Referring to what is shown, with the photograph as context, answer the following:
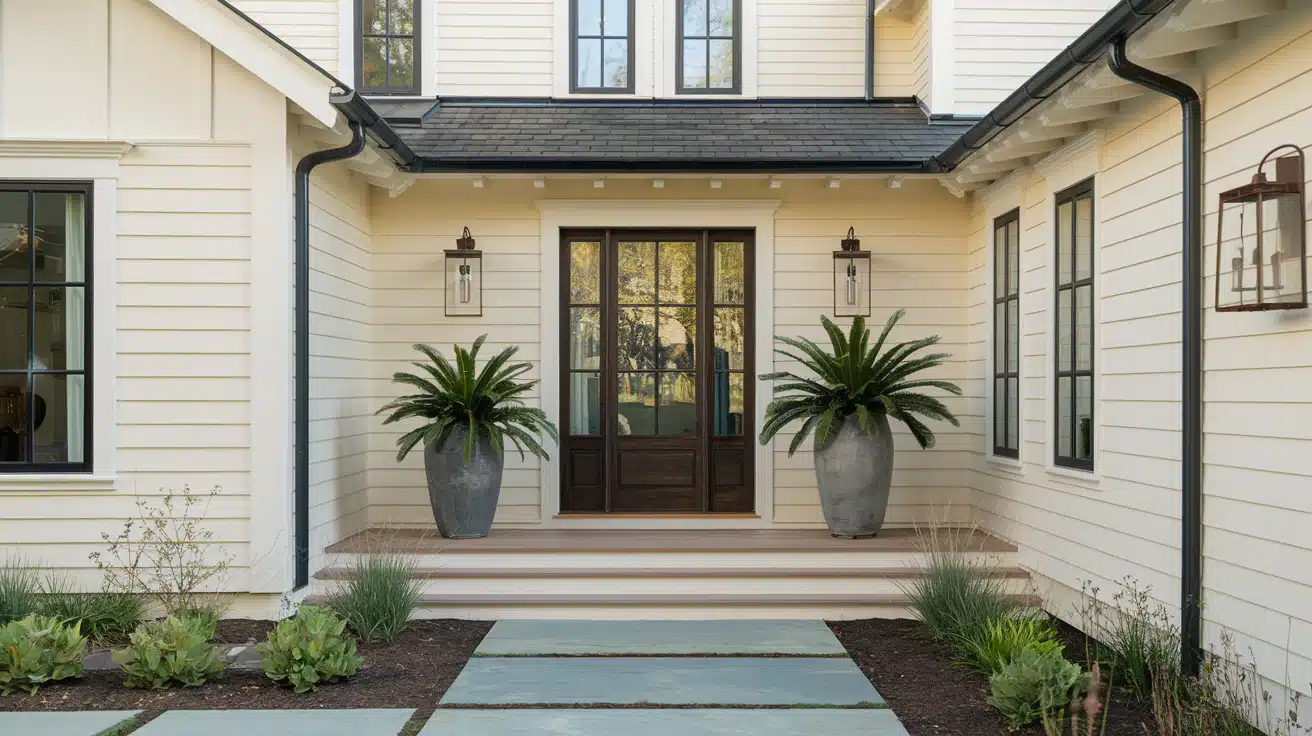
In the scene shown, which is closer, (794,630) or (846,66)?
(794,630)

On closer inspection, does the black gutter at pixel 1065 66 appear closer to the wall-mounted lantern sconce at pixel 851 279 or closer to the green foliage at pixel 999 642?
Result: the wall-mounted lantern sconce at pixel 851 279

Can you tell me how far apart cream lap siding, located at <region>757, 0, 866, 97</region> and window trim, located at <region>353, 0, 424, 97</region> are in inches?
103

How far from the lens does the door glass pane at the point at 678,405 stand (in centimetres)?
843

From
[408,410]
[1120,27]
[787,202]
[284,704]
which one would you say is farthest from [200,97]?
[1120,27]

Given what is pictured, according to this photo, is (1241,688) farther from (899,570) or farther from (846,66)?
(846,66)

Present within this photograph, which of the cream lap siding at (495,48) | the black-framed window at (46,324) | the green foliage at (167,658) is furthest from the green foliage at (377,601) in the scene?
the cream lap siding at (495,48)

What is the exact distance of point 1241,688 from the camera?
176 inches

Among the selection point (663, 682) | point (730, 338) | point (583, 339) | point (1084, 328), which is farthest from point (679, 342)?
point (663, 682)

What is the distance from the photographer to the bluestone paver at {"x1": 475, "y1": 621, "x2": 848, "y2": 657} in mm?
5941

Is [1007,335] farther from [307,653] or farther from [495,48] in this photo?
[307,653]

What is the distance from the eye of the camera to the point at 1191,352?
4762 millimetres

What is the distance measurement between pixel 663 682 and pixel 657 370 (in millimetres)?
3392

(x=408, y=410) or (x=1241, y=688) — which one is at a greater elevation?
(x=408, y=410)

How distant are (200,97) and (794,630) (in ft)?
14.2
